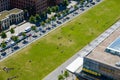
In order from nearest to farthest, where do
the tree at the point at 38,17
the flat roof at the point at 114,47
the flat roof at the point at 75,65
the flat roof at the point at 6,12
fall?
the flat roof at the point at 114,47 → the flat roof at the point at 75,65 → the flat roof at the point at 6,12 → the tree at the point at 38,17

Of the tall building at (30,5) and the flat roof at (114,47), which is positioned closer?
the flat roof at (114,47)

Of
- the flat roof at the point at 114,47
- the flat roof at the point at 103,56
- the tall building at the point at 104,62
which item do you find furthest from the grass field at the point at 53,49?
the flat roof at the point at 114,47

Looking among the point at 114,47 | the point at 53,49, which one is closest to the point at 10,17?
the point at 53,49

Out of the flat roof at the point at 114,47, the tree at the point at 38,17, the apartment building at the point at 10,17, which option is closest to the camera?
the flat roof at the point at 114,47

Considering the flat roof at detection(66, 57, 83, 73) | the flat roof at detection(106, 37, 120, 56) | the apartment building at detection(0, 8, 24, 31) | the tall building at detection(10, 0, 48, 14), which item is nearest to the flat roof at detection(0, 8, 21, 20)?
the apartment building at detection(0, 8, 24, 31)

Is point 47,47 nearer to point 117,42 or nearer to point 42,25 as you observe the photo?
point 42,25

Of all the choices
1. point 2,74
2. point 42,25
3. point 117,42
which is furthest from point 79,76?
point 42,25

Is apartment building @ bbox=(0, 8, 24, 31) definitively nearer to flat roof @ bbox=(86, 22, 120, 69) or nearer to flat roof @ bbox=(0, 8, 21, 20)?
flat roof @ bbox=(0, 8, 21, 20)

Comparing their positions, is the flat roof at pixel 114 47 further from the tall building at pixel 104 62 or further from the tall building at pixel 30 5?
the tall building at pixel 30 5
